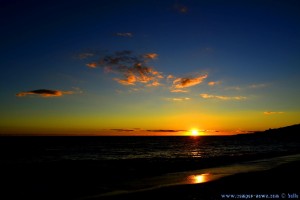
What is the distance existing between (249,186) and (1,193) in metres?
17.5

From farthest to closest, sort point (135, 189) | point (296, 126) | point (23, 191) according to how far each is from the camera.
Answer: point (296, 126), point (23, 191), point (135, 189)

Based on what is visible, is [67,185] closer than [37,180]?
Yes

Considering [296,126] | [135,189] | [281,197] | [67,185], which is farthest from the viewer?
[296,126]

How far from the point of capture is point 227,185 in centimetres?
1972

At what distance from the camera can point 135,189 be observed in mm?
19453

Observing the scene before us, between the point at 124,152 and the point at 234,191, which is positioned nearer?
the point at 234,191

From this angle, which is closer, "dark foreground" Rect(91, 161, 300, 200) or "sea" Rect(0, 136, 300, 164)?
"dark foreground" Rect(91, 161, 300, 200)

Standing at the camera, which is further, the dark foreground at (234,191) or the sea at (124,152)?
the sea at (124,152)

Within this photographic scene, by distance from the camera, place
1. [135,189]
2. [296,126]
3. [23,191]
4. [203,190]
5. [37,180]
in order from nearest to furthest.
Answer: [203,190], [135,189], [23,191], [37,180], [296,126]

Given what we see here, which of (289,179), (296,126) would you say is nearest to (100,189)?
(289,179)

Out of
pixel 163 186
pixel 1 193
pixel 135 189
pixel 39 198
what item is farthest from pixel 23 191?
pixel 163 186

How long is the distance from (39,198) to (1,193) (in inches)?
152

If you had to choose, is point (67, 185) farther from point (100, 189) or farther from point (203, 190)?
point (203, 190)

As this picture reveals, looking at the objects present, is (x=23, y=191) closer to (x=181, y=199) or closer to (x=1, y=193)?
(x=1, y=193)
